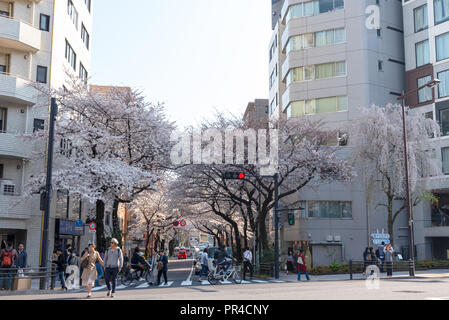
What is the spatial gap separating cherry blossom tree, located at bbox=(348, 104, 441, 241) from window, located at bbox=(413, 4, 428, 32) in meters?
12.4

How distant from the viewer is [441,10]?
43.2 m

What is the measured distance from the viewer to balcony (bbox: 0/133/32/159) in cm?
2980

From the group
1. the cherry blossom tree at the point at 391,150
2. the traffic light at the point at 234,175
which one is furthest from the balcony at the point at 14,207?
the cherry blossom tree at the point at 391,150

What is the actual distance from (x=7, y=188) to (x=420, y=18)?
36575 mm

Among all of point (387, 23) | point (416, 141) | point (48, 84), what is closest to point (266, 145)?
point (416, 141)

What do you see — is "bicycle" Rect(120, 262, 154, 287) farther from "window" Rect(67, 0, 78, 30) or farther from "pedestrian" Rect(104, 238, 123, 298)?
"window" Rect(67, 0, 78, 30)

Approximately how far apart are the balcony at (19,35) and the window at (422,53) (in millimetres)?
31485

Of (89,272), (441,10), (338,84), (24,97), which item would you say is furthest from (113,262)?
(441,10)

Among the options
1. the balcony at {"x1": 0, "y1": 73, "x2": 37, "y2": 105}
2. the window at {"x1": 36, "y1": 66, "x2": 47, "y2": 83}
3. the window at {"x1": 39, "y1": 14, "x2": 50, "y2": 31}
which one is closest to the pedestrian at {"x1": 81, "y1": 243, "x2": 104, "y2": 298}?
the balcony at {"x1": 0, "y1": 73, "x2": 37, "y2": 105}

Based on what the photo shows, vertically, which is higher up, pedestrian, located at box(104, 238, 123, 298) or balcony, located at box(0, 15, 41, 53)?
balcony, located at box(0, 15, 41, 53)

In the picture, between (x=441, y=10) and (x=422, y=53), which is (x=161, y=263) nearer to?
(x=422, y=53)

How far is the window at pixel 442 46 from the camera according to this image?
42.6 metres

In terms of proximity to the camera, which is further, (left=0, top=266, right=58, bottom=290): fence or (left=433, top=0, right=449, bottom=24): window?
(left=433, top=0, right=449, bottom=24): window

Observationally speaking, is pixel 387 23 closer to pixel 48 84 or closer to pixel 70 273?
pixel 48 84
